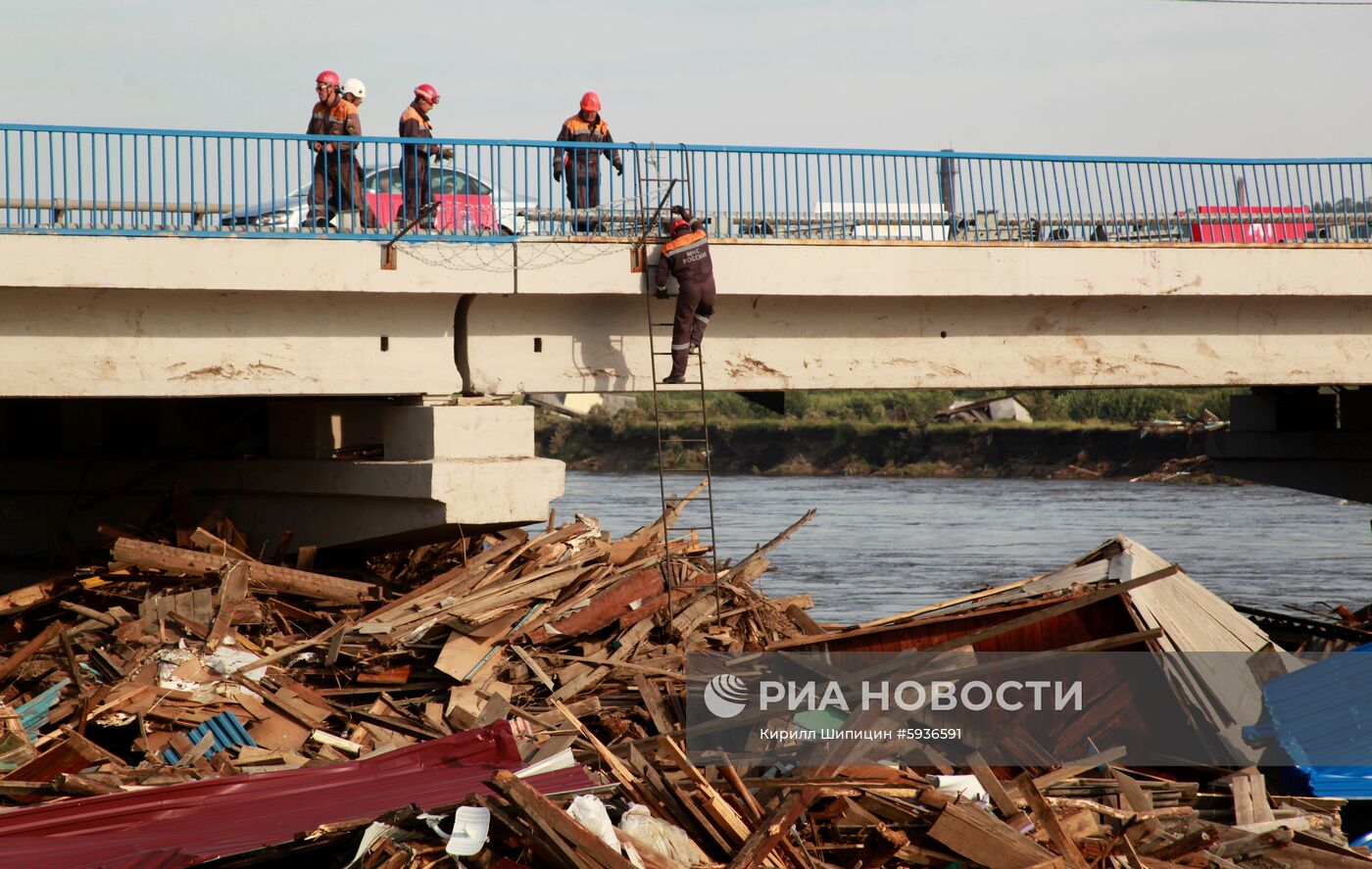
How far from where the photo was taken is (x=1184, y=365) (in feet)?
48.3

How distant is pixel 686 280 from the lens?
493 inches

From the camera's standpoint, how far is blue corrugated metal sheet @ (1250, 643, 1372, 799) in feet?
30.2

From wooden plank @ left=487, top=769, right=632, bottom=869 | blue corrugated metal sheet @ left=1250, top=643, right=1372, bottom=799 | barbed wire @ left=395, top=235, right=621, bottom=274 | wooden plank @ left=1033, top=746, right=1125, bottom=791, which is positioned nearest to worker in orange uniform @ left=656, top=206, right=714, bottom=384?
barbed wire @ left=395, top=235, right=621, bottom=274

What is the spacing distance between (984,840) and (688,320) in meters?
6.58

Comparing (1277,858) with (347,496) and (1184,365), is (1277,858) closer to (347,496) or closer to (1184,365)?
(1184,365)

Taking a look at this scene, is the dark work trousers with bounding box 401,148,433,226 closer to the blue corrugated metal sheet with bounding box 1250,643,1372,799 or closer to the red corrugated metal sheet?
the red corrugated metal sheet

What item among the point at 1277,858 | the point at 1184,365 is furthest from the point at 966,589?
the point at 1277,858

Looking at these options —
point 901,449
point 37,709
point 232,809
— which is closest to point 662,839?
point 232,809

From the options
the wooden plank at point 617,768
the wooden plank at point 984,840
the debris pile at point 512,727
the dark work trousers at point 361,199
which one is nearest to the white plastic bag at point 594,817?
the debris pile at point 512,727

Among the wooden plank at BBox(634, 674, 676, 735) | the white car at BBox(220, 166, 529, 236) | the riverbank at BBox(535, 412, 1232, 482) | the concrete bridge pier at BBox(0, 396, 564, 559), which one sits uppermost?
the white car at BBox(220, 166, 529, 236)

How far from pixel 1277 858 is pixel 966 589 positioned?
46.6ft

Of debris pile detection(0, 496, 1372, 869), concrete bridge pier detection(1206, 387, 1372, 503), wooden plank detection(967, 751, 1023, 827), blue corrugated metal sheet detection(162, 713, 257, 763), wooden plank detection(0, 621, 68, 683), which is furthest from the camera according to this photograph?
concrete bridge pier detection(1206, 387, 1372, 503)

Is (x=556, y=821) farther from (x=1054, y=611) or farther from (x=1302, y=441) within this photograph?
(x=1302, y=441)

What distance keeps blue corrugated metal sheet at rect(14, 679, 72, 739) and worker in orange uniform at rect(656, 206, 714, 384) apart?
229 inches
